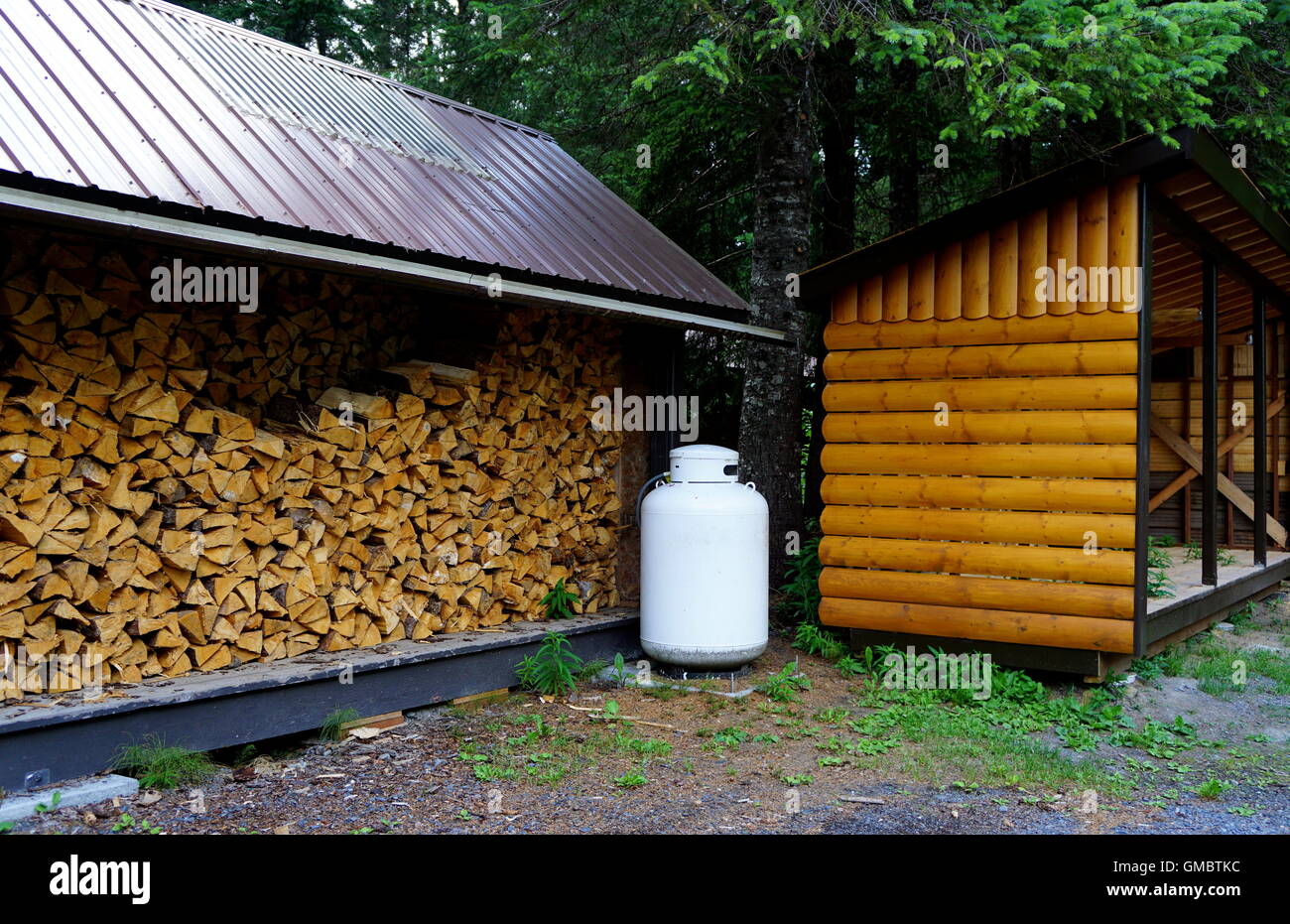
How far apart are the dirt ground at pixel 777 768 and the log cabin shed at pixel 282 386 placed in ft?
1.35

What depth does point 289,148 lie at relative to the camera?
5336 mm

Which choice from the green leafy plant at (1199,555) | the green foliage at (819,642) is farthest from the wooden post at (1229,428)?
the green foliage at (819,642)

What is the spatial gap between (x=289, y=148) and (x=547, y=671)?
3.20 metres

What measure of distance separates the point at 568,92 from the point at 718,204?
189cm

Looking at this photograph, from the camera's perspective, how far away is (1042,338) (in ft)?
20.7

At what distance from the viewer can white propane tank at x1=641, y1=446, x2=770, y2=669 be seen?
637cm

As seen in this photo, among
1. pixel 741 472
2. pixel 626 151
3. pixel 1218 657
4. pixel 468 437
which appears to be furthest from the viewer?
pixel 626 151

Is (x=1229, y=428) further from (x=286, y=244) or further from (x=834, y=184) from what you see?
(x=286, y=244)

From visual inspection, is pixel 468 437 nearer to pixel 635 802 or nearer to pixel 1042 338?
pixel 635 802

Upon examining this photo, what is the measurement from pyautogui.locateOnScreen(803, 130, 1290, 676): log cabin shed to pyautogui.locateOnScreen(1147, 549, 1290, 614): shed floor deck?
5 cm

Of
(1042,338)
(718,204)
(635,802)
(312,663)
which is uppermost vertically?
(718,204)

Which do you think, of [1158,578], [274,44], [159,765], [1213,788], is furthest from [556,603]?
[1158,578]
